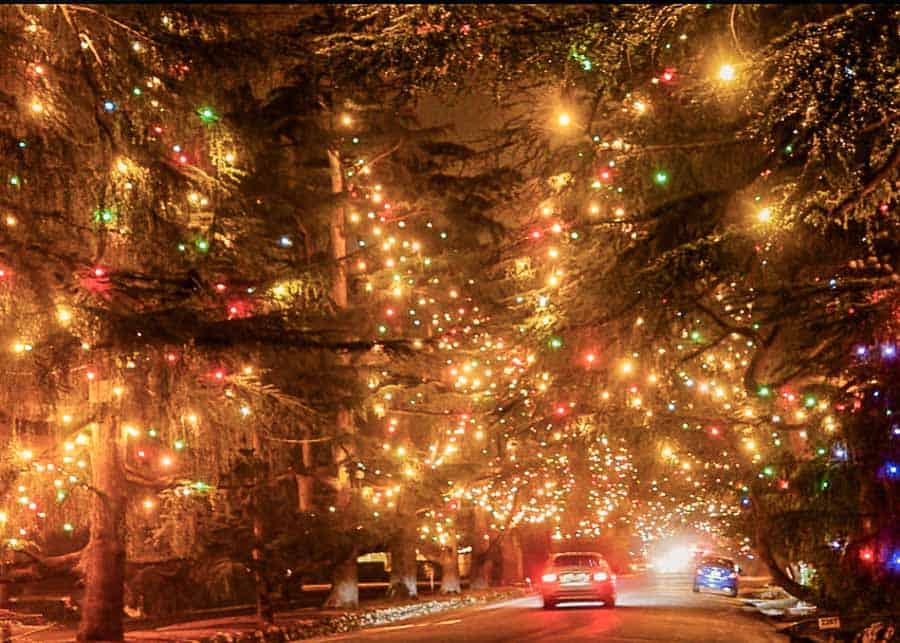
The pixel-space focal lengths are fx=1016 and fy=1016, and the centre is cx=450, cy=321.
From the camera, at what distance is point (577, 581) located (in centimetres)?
2348

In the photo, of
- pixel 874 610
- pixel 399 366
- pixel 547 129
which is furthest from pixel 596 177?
pixel 399 366

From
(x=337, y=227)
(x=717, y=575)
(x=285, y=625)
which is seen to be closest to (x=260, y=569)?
(x=285, y=625)

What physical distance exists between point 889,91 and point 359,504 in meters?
18.8

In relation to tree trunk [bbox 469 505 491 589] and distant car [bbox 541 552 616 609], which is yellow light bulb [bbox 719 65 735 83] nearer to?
distant car [bbox 541 552 616 609]

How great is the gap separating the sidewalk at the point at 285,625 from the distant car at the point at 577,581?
3.66 m

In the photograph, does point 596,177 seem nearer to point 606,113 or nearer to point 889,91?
point 606,113

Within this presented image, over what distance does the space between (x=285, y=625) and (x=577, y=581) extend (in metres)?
7.39

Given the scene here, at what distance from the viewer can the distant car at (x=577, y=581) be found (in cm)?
2344

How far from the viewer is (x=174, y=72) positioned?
40.0 ft

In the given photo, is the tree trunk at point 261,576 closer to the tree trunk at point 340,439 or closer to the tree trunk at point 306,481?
the tree trunk at point 340,439

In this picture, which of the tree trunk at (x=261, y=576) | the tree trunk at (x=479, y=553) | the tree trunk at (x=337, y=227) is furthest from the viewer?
the tree trunk at (x=479, y=553)

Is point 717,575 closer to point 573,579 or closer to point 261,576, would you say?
point 573,579

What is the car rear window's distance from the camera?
24.0 metres

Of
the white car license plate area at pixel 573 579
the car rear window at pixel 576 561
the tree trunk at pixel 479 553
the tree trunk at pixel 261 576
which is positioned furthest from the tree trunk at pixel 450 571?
the tree trunk at pixel 261 576
